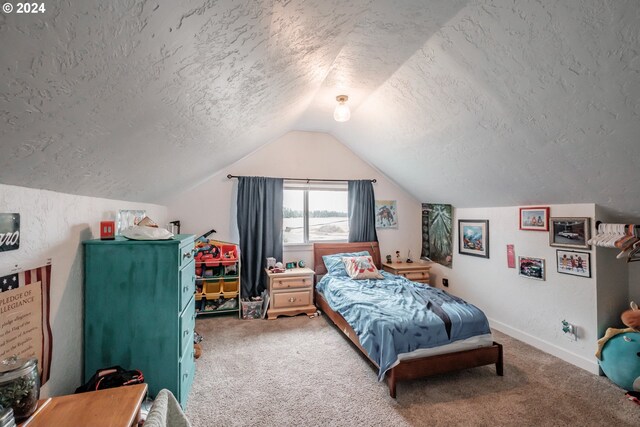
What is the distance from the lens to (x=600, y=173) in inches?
83.6

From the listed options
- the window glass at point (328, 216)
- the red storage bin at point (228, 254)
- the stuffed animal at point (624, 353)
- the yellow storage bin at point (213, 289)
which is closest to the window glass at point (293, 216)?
the window glass at point (328, 216)

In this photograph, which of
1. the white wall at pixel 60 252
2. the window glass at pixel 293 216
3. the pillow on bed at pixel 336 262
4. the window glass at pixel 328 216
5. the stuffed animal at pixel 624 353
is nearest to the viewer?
Answer: the white wall at pixel 60 252

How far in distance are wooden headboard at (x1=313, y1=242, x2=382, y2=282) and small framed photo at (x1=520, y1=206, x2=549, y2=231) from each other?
195 centimetres

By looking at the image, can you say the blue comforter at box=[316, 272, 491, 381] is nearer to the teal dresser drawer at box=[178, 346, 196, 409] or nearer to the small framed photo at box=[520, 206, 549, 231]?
the small framed photo at box=[520, 206, 549, 231]

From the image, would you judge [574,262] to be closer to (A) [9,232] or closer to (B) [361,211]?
(B) [361,211]

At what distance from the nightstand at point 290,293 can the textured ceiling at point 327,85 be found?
1.78 metres

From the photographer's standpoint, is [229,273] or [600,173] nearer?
[600,173]

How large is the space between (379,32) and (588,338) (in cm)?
316

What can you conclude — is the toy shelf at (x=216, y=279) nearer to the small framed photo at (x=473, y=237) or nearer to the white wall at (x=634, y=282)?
the small framed photo at (x=473, y=237)

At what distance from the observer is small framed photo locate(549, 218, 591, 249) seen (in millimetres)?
2528

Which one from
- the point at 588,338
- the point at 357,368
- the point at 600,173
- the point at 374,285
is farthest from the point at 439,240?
the point at 357,368

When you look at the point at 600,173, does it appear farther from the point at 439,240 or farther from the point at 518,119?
the point at 439,240

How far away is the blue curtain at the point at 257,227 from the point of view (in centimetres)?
387

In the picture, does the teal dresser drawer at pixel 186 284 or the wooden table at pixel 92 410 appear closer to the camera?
the wooden table at pixel 92 410
